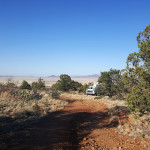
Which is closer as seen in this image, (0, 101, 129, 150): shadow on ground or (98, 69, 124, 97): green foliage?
(0, 101, 129, 150): shadow on ground

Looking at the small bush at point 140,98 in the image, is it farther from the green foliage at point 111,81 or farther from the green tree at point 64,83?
the green tree at point 64,83

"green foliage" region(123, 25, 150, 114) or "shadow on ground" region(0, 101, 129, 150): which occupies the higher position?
"green foliage" region(123, 25, 150, 114)

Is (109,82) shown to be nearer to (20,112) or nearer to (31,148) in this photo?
(20,112)

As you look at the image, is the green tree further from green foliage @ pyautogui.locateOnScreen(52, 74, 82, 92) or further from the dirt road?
the dirt road

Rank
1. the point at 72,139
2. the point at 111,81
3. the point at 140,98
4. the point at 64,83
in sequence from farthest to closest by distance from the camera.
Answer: the point at 64,83 < the point at 111,81 < the point at 140,98 < the point at 72,139

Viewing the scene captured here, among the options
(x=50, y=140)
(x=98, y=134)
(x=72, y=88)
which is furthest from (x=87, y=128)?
(x=72, y=88)

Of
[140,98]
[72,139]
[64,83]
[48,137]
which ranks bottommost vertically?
[72,139]

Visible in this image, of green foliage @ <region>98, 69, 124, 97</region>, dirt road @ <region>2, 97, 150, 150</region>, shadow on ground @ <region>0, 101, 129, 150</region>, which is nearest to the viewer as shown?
shadow on ground @ <region>0, 101, 129, 150</region>

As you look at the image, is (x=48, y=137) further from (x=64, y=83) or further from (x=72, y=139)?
(x=64, y=83)

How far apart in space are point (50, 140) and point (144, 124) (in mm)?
6054

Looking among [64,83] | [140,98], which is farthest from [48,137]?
[64,83]

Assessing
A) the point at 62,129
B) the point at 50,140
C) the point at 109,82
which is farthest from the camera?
the point at 109,82

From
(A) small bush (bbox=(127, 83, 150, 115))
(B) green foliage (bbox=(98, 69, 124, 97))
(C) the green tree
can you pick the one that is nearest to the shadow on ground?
(A) small bush (bbox=(127, 83, 150, 115))

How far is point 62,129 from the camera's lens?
784 cm
